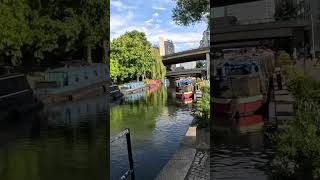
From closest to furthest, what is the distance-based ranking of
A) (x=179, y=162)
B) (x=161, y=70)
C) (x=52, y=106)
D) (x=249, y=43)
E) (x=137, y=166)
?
(x=249, y=43) < (x=52, y=106) < (x=137, y=166) < (x=179, y=162) < (x=161, y=70)

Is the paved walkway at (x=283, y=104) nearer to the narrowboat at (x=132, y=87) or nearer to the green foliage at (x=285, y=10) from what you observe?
the green foliage at (x=285, y=10)

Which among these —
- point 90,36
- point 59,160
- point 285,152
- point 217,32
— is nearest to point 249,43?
point 217,32

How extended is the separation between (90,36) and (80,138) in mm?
637

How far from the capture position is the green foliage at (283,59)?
8.38 ft

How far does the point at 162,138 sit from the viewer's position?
3459 mm

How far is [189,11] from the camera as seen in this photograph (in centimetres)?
378

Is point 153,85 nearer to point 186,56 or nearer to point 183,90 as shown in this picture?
point 183,90

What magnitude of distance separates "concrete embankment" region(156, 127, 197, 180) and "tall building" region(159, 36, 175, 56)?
1.83 ft

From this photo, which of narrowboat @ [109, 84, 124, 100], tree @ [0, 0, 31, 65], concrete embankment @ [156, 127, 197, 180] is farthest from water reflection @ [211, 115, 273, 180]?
tree @ [0, 0, 31, 65]

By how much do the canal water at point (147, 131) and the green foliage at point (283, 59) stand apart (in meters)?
1.10

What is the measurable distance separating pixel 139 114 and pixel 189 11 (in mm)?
906

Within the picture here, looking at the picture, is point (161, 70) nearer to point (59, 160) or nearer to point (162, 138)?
point (162, 138)

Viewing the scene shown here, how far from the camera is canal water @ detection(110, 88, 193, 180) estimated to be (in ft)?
10.8

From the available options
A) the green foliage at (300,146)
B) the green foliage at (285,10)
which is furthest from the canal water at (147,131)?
the green foliage at (285,10)
